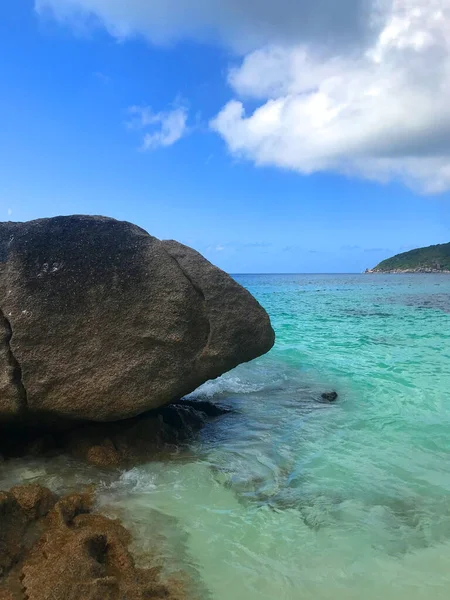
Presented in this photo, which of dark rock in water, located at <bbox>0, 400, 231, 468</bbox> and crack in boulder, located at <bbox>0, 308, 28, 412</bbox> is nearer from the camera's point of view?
crack in boulder, located at <bbox>0, 308, 28, 412</bbox>

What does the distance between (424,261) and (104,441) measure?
18431 cm

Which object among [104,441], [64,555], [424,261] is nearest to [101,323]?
[104,441]

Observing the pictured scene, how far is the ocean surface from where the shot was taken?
4258 millimetres

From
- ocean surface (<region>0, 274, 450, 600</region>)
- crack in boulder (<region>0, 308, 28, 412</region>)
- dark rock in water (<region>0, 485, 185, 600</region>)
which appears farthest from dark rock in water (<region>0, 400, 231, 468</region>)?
dark rock in water (<region>0, 485, 185, 600</region>)

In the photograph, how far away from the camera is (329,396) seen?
1040cm

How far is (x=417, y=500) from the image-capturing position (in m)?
5.70

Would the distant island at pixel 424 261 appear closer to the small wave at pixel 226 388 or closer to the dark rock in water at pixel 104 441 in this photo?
the small wave at pixel 226 388

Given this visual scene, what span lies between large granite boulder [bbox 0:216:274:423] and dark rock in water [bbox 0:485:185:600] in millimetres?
1456

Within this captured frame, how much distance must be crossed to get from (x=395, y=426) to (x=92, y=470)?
5219 millimetres

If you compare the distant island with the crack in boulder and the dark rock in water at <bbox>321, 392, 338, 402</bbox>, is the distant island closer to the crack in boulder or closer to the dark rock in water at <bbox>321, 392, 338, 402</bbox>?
the dark rock in water at <bbox>321, 392, 338, 402</bbox>

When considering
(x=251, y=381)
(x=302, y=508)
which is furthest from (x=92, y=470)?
(x=251, y=381)

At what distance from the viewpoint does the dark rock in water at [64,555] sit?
12.2ft

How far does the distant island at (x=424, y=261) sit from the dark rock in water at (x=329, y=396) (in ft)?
557

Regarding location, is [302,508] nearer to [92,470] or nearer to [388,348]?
[92,470]
